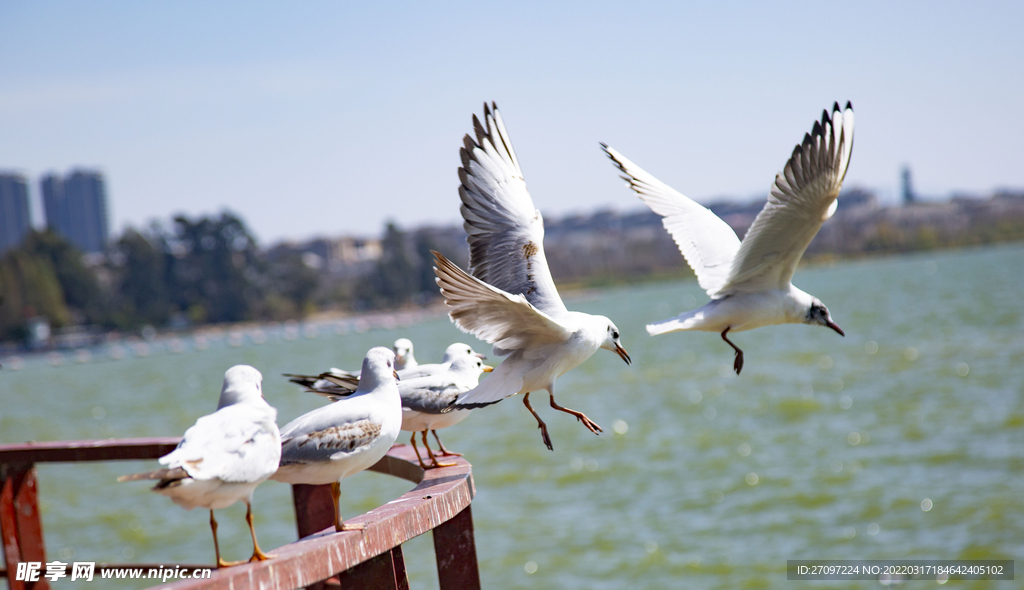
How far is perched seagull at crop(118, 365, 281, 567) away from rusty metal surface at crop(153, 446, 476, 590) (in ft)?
0.52

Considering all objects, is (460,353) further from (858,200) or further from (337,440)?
(858,200)

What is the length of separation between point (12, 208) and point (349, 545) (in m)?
185

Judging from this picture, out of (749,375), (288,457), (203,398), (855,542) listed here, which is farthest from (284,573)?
(203,398)

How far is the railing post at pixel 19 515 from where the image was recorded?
171 inches

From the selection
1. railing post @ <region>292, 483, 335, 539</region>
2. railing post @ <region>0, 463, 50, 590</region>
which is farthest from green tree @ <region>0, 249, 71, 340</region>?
railing post @ <region>292, 483, 335, 539</region>

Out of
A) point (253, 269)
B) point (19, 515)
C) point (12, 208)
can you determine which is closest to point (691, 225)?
point (19, 515)

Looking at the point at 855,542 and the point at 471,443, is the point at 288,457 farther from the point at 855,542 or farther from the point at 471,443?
the point at 471,443

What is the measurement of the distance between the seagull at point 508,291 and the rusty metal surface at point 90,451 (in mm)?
1506

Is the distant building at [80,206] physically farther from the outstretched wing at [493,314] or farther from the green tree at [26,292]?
the outstretched wing at [493,314]

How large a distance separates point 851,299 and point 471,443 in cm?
5637

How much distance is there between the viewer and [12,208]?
531 feet

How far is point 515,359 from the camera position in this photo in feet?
12.7

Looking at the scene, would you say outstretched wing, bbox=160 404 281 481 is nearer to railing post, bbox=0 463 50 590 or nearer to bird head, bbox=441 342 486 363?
bird head, bbox=441 342 486 363

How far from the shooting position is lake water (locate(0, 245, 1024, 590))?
15.9 meters
